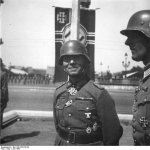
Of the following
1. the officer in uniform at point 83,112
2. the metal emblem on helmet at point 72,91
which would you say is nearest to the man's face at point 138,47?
the officer in uniform at point 83,112

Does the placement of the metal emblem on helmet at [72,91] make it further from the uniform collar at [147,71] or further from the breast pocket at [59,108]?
the uniform collar at [147,71]

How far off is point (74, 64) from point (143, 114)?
0.79 metres

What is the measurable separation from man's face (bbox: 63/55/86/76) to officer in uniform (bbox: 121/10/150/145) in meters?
0.50

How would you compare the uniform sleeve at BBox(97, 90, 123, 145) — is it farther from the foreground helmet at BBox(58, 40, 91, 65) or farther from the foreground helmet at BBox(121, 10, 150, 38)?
the foreground helmet at BBox(121, 10, 150, 38)

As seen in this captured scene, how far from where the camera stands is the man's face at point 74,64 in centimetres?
266

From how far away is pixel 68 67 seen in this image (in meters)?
2.68

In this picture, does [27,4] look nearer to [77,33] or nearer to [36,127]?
[77,33]

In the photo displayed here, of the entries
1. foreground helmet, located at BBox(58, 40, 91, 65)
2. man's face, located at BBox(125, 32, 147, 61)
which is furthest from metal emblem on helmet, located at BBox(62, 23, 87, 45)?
man's face, located at BBox(125, 32, 147, 61)

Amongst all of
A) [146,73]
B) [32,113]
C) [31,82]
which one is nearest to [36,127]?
[32,113]

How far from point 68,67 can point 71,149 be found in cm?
71

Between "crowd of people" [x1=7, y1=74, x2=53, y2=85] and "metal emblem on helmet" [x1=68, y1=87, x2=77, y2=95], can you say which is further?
"crowd of people" [x1=7, y1=74, x2=53, y2=85]

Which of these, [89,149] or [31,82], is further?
[31,82]

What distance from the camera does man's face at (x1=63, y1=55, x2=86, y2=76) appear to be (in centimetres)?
266

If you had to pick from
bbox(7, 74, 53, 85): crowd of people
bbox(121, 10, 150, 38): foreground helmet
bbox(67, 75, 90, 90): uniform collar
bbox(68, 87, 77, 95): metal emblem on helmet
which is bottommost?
bbox(7, 74, 53, 85): crowd of people
